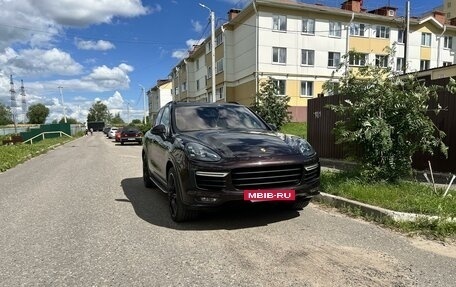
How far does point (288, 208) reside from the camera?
19.8ft

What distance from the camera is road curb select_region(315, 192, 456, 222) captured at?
204 inches

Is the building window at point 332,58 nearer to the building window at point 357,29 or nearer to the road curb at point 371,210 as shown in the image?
the building window at point 357,29

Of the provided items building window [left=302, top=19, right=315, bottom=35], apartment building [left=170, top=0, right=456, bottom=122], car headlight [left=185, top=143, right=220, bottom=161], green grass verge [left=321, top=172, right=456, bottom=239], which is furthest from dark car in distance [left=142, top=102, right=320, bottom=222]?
building window [left=302, top=19, right=315, bottom=35]

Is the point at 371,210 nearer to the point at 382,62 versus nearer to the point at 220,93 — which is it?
the point at 382,62

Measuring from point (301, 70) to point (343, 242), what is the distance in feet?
101

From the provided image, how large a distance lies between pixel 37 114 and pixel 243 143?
133929 millimetres

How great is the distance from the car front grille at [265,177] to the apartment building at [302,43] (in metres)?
26.1

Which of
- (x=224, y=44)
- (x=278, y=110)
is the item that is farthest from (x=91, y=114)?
(x=278, y=110)

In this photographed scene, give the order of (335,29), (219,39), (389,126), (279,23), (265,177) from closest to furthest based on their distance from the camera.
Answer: (265,177) → (389,126) → (279,23) → (335,29) → (219,39)

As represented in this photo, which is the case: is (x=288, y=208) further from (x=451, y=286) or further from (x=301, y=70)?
(x=301, y=70)

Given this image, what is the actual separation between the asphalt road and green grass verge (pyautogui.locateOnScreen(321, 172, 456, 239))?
366mm

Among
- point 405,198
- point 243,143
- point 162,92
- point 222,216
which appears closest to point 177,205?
point 222,216

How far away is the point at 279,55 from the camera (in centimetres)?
3312

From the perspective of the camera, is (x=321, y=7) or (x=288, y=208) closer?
(x=288, y=208)
